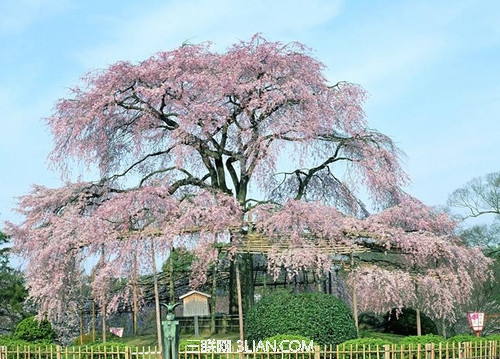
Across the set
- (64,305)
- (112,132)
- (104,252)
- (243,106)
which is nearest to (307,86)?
(243,106)

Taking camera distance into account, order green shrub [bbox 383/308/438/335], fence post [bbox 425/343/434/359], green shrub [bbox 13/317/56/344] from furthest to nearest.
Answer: green shrub [bbox 383/308/438/335], green shrub [bbox 13/317/56/344], fence post [bbox 425/343/434/359]

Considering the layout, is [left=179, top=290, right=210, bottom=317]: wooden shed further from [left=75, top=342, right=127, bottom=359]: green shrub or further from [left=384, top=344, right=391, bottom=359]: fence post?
[left=384, top=344, right=391, bottom=359]: fence post

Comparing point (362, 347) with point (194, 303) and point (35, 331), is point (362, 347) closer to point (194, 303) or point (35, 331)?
point (194, 303)

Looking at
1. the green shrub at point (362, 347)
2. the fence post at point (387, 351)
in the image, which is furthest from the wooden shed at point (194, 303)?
the fence post at point (387, 351)

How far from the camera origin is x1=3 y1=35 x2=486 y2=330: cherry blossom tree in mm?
23234

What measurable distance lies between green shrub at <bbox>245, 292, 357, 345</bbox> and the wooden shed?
9.39ft

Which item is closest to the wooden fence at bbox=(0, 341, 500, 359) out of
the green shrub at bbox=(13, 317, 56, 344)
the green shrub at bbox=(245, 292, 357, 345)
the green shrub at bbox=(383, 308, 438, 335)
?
the green shrub at bbox=(245, 292, 357, 345)

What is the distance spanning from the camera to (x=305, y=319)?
808 inches

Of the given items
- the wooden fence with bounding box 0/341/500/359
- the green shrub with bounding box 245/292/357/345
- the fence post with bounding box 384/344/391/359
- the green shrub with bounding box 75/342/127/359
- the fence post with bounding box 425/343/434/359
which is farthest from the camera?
the green shrub with bounding box 245/292/357/345

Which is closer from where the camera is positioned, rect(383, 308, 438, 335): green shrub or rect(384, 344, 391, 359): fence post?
rect(384, 344, 391, 359): fence post

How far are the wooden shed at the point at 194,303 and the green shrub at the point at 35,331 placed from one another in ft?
16.5

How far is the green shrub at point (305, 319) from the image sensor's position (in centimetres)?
2044

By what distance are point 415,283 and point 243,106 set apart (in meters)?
8.49

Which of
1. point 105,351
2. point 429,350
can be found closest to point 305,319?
point 429,350
